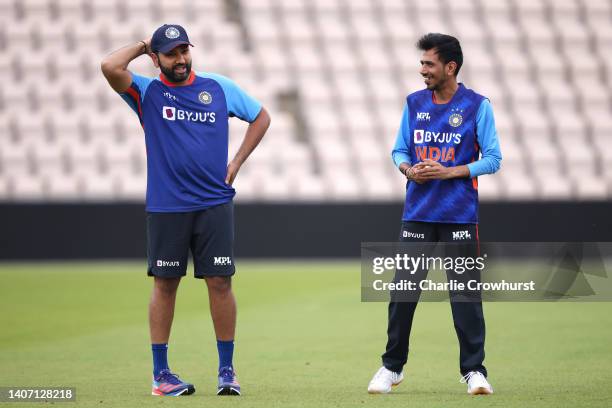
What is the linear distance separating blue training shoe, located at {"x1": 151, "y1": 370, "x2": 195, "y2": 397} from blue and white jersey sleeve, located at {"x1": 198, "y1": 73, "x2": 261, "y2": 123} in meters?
1.59

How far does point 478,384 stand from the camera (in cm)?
654

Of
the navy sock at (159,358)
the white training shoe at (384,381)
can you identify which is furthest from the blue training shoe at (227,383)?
the white training shoe at (384,381)

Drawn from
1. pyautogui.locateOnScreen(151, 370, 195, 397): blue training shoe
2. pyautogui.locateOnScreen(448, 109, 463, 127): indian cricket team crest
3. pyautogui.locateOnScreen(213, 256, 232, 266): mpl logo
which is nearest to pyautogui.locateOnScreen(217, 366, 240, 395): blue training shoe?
pyautogui.locateOnScreen(151, 370, 195, 397): blue training shoe

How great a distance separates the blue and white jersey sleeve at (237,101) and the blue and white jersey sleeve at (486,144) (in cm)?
134

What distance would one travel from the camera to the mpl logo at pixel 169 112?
264 inches

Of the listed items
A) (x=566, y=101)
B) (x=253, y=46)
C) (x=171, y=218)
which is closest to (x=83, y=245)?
(x=253, y=46)

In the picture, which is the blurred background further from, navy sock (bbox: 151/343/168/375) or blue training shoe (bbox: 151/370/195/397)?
blue training shoe (bbox: 151/370/195/397)

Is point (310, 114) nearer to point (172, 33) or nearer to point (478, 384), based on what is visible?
point (172, 33)

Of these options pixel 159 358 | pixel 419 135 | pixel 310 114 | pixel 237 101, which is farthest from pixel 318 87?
pixel 159 358

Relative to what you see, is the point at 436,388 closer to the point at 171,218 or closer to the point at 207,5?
the point at 171,218

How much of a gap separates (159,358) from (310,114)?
13.9 m

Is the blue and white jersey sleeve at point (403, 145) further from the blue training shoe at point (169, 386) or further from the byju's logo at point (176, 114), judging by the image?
the blue training shoe at point (169, 386)

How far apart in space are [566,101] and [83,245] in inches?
366

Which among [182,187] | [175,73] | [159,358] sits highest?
[175,73]
